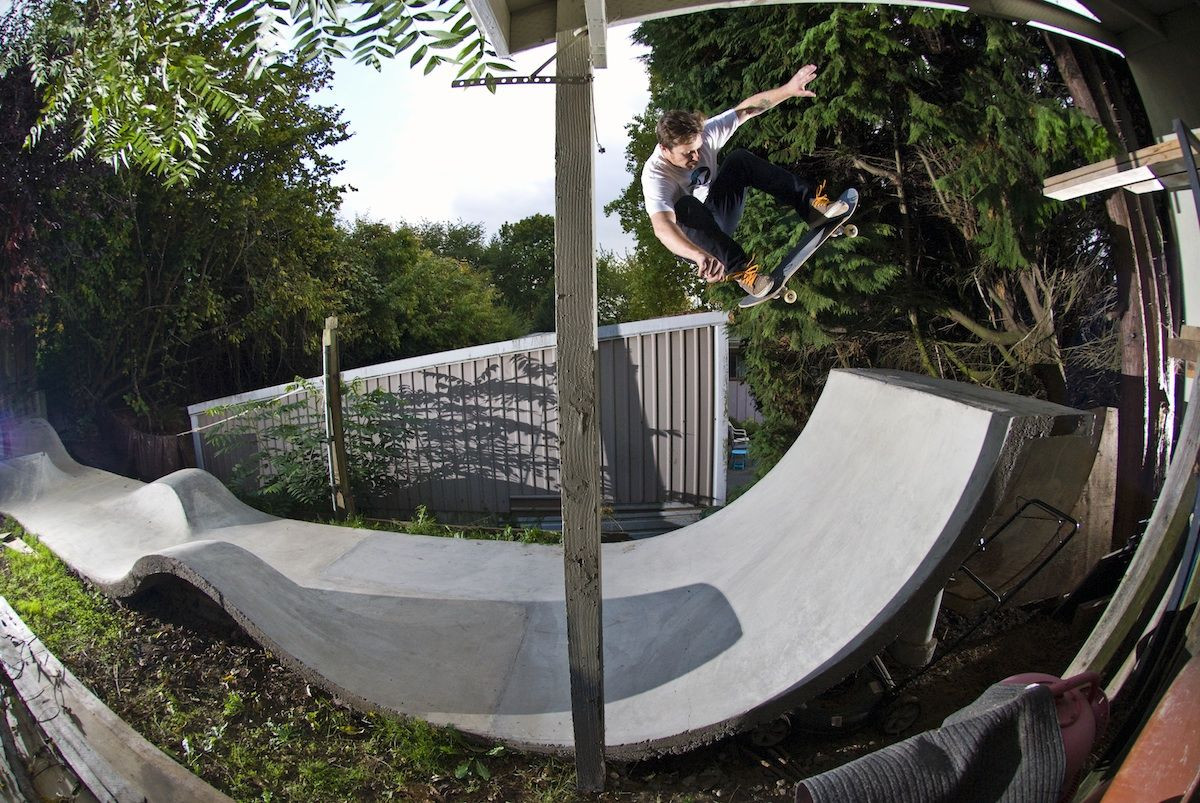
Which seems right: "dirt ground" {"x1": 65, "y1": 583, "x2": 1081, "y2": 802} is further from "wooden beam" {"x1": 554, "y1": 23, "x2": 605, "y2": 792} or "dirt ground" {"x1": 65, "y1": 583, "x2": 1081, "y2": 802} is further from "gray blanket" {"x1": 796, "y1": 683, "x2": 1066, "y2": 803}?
"gray blanket" {"x1": 796, "y1": 683, "x2": 1066, "y2": 803}

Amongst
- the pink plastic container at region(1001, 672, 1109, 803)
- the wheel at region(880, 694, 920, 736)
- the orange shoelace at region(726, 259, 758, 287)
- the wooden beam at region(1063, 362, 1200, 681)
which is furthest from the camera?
the orange shoelace at region(726, 259, 758, 287)

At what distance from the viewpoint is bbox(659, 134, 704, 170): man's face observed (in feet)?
7.66

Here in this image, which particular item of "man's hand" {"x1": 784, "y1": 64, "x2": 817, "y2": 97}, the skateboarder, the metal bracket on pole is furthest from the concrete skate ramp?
the metal bracket on pole

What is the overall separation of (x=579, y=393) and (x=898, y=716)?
1933 millimetres

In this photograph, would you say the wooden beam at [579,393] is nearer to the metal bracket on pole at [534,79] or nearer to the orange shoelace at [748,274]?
the metal bracket on pole at [534,79]

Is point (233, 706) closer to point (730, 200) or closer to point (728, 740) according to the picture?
point (728, 740)

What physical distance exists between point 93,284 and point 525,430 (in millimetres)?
5540

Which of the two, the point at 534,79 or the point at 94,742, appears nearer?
the point at 534,79

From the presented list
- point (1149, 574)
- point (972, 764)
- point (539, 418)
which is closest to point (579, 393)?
point (972, 764)

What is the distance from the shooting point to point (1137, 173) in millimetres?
2689

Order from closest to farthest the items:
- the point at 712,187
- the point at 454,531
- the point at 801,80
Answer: the point at 801,80, the point at 712,187, the point at 454,531

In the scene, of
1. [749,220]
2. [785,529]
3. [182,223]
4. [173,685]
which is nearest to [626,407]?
[749,220]

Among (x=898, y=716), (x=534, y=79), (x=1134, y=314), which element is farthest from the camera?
(x=1134, y=314)

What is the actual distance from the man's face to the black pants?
0.49 feet
